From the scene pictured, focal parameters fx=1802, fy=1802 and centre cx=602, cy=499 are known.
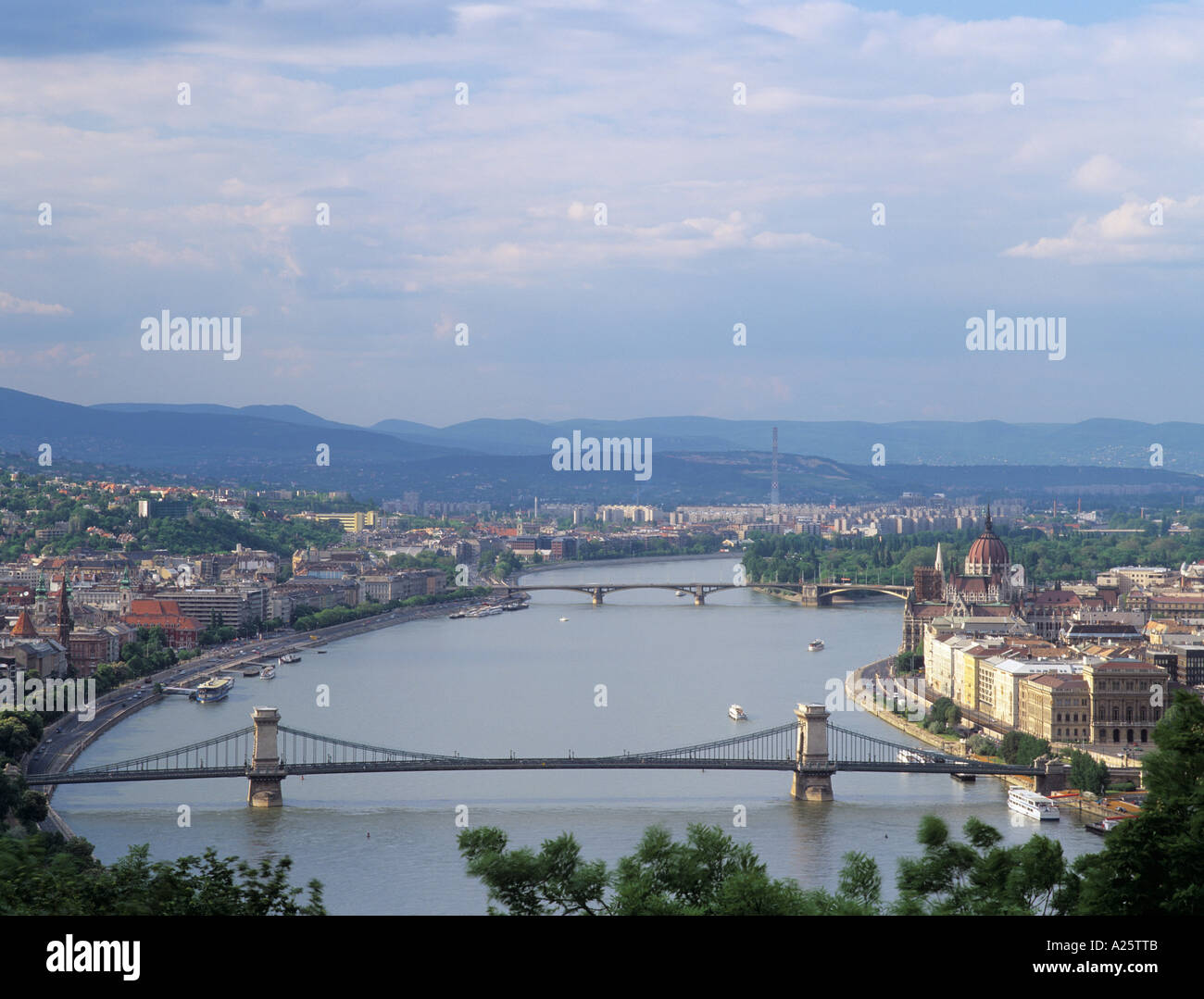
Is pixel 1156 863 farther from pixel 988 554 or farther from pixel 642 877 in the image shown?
pixel 988 554

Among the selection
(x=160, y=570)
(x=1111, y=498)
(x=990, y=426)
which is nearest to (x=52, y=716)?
(x=160, y=570)

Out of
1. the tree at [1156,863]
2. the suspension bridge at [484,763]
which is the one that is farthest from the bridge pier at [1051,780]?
the tree at [1156,863]

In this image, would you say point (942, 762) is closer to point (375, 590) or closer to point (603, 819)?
point (603, 819)

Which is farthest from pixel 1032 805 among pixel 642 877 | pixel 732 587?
pixel 732 587

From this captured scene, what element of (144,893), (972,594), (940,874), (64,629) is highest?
(144,893)

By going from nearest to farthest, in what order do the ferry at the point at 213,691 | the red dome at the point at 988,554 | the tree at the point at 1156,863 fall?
the tree at the point at 1156,863
the ferry at the point at 213,691
the red dome at the point at 988,554

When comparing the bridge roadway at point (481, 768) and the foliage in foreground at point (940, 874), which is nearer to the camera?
the foliage in foreground at point (940, 874)

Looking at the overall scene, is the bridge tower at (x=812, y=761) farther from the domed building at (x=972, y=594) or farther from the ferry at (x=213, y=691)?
the domed building at (x=972, y=594)
